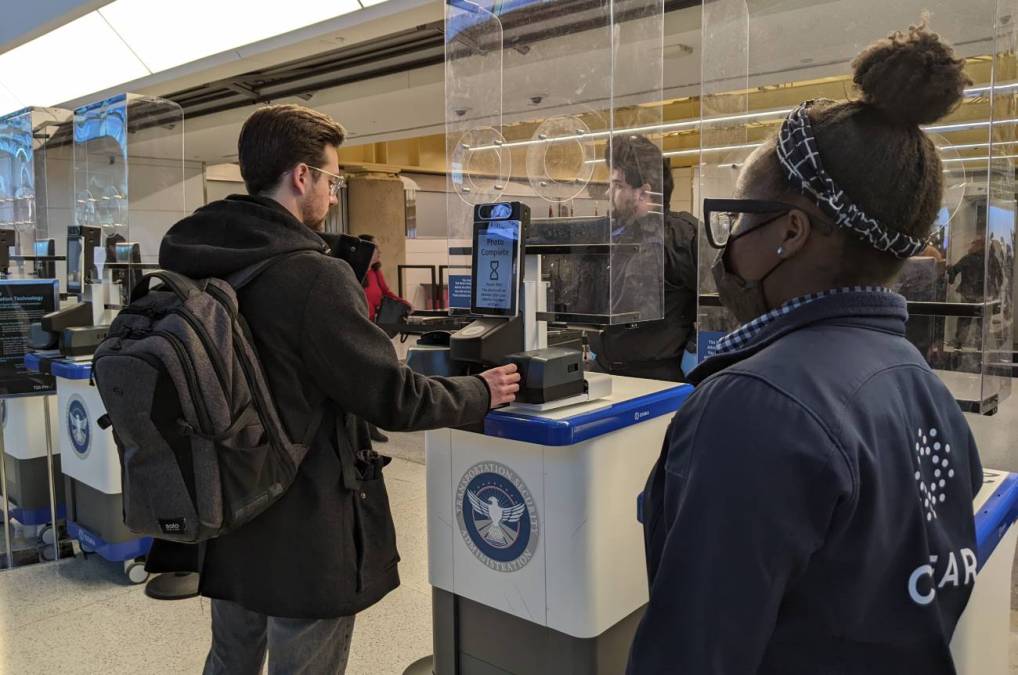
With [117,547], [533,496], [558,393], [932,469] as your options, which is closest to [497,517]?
[533,496]

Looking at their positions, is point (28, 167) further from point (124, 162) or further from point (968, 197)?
point (968, 197)

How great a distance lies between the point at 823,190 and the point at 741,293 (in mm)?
167

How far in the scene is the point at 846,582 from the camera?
2.51ft

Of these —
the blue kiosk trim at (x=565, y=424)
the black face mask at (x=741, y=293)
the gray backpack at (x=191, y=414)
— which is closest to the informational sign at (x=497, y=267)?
the blue kiosk trim at (x=565, y=424)

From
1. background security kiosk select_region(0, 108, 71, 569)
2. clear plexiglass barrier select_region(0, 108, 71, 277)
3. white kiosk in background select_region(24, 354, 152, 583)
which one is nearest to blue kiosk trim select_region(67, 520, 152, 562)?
white kiosk in background select_region(24, 354, 152, 583)

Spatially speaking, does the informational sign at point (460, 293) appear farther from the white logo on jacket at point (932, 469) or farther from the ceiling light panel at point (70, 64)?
the ceiling light panel at point (70, 64)

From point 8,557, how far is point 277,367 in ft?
9.74

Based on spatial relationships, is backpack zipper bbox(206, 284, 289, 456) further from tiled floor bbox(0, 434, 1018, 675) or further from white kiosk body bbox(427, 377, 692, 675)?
tiled floor bbox(0, 434, 1018, 675)

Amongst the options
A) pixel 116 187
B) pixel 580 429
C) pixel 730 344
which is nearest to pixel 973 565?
pixel 730 344

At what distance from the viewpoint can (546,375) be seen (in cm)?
188

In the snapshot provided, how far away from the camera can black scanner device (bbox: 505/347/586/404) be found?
188cm

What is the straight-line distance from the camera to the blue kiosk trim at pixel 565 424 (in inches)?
70.9

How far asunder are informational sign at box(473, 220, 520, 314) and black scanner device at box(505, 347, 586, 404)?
0.13 meters

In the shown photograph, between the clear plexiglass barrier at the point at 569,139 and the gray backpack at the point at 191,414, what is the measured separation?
2.84ft
